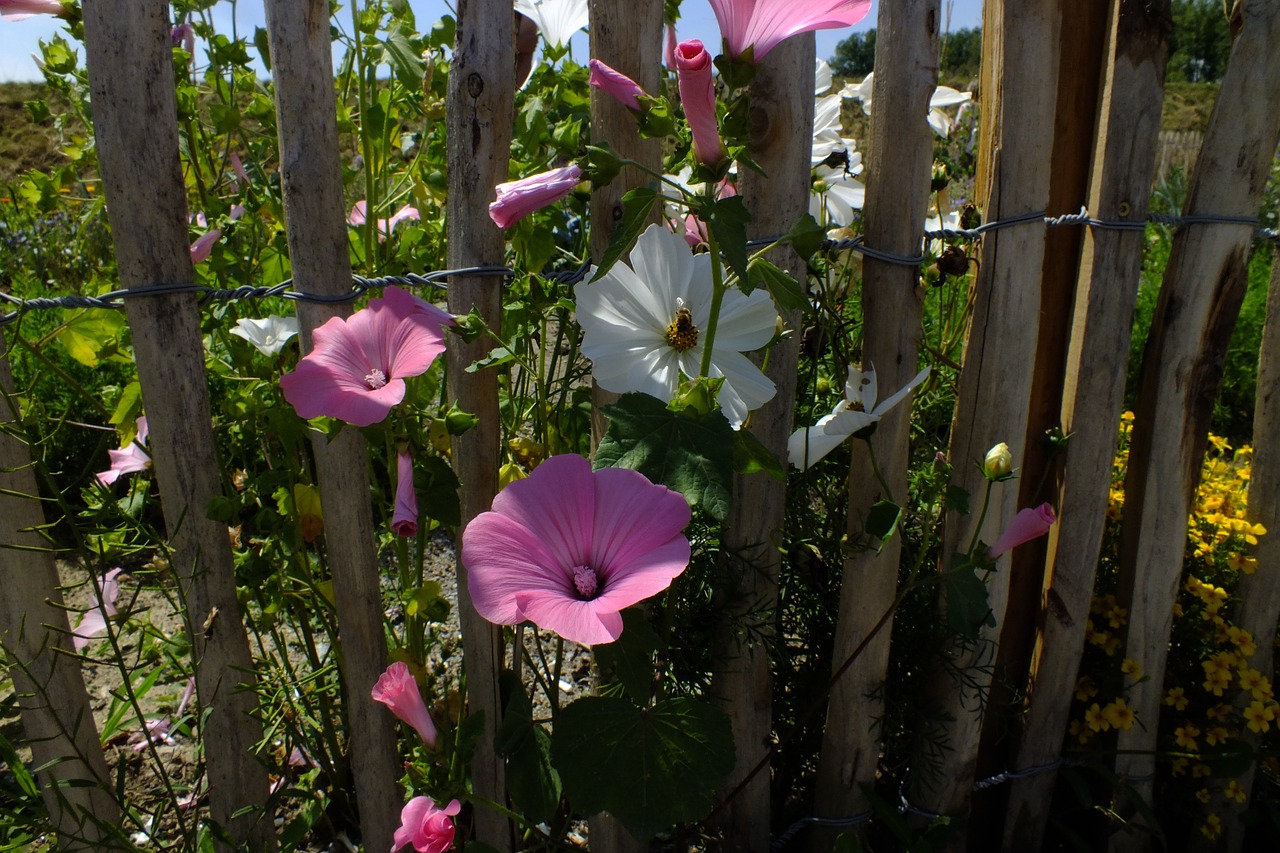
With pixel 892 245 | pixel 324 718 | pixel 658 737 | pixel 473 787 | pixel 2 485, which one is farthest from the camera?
pixel 324 718

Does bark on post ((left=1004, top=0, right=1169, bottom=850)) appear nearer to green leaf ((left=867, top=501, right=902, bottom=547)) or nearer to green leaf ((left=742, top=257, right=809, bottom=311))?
green leaf ((left=867, top=501, right=902, bottom=547))

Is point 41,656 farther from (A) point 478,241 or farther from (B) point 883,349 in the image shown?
(B) point 883,349

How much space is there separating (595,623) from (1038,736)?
1.30m

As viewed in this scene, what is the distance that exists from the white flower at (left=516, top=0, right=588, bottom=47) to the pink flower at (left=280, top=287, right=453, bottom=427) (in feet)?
1.71

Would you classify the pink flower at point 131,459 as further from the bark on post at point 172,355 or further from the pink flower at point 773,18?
the pink flower at point 773,18

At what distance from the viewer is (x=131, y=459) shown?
1522mm

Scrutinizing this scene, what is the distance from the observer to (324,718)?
1.63 m

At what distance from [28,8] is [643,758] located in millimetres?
1366

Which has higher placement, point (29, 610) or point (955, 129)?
point (955, 129)

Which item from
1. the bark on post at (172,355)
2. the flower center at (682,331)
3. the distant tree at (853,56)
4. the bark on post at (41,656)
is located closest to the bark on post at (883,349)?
the flower center at (682,331)

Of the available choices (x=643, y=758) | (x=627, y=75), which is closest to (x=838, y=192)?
(x=627, y=75)

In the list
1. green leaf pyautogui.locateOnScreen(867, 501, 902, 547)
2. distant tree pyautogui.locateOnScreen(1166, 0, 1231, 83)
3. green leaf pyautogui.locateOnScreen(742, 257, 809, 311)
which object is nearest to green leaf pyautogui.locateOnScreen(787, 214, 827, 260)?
green leaf pyautogui.locateOnScreen(742, 257, 809, 311)

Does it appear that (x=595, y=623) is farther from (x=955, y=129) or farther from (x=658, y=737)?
(x=955, y=129)

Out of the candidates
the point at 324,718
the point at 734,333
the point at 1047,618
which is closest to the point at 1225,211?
the point at 1047,618
